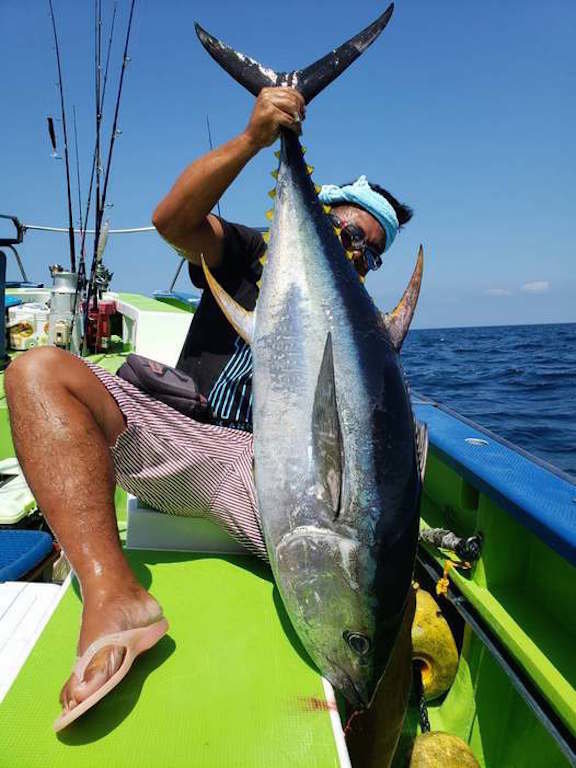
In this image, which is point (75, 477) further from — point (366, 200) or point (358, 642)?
point (366, 200)

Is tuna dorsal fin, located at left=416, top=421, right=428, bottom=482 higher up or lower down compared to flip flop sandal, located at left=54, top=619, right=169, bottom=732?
higher up

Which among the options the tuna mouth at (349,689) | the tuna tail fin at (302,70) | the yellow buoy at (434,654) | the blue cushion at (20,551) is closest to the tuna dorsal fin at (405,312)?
the tuna tail fin at (302,70)

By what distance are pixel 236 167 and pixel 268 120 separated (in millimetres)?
147

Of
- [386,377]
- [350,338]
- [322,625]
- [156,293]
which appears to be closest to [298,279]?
[350,338]

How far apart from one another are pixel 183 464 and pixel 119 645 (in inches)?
23.6

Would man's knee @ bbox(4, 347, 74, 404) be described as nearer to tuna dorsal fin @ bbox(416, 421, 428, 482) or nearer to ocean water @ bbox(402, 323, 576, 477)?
tuna dorsal fin @ bbox(416, 421, 428, 482)

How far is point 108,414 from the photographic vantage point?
5.33ft

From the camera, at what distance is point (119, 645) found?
4.03 ft

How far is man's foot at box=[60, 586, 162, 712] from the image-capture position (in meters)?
1.14

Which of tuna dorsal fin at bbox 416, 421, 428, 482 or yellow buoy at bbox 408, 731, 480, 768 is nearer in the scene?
tuna dorsal fin at bbox 416, 421, 428, 482

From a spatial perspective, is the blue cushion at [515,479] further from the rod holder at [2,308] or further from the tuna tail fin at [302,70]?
the rod holder at [2,308]

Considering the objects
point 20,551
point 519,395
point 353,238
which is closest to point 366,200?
point 353,238

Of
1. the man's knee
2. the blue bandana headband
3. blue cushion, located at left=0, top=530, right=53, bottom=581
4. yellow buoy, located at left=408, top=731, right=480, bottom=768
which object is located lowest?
yellow buoy, located at left=408, top=731, right=480, bottom=768

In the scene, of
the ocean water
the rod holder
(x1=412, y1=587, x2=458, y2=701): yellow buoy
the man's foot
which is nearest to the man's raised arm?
the man's foot
